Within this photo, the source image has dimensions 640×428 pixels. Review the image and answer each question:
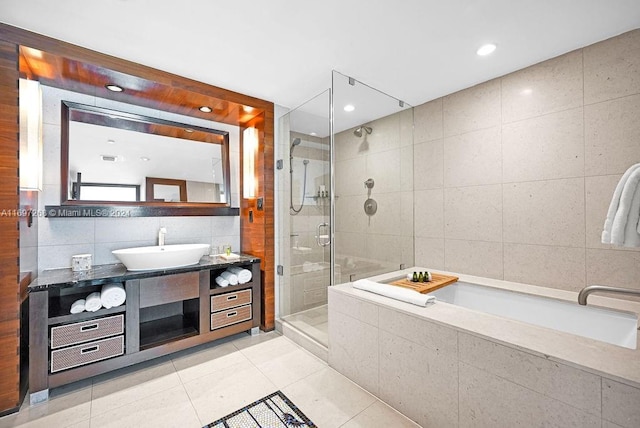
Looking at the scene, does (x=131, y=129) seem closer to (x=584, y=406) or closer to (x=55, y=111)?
(x=55, y=111)

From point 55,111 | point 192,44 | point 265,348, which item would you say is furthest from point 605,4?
point 55,111

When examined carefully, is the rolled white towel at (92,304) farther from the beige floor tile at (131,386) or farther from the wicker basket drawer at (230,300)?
the wicker basket drawer at (230,300)

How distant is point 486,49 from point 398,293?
1.84m

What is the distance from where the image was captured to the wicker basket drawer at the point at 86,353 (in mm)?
1790

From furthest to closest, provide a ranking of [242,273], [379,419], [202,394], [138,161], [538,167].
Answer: [242,273], [138,161], [538,167], [202,394], [379,419]

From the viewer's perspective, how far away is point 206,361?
2254 millimetres

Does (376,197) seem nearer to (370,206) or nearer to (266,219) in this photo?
(370,206)

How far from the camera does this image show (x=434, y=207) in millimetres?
2814

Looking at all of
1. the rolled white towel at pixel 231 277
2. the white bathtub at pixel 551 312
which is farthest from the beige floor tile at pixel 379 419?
the rolled white towel at pixel 231 277

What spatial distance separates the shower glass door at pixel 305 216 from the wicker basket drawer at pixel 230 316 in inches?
15.8

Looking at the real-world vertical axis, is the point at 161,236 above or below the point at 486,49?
below

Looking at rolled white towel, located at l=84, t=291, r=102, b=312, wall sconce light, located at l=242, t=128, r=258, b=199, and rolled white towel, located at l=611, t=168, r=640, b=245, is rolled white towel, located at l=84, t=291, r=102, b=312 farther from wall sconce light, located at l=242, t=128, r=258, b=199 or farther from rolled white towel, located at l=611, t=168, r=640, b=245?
rolled white towel, located at l=611, t=168, r=640, b=245

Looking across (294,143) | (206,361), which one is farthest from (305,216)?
(206,361)

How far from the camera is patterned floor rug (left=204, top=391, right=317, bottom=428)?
5.11 feet
